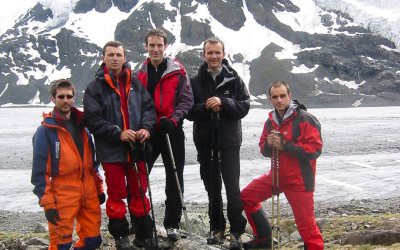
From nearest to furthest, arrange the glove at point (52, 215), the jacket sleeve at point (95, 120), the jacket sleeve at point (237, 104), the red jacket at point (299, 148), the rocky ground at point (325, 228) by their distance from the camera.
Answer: the glove at point (52, 215)
the jacket sleeve at point (95, 120)
the red jacket at point (299, 148)
the rocky ground at point (325, 228)
the jacket sleeve at point (237, 104)

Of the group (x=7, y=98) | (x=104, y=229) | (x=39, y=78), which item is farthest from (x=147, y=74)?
(x=39, y=78)

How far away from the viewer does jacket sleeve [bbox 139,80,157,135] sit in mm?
4762

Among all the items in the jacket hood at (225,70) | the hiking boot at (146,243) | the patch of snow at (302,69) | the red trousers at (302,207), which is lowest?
the hiking boot at (146,243)

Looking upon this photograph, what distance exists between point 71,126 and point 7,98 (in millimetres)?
145791

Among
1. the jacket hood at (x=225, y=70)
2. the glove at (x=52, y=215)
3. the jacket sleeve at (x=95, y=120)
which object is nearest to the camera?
the glove at (x=52, y=215)

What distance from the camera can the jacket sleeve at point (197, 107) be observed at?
5.09 meters

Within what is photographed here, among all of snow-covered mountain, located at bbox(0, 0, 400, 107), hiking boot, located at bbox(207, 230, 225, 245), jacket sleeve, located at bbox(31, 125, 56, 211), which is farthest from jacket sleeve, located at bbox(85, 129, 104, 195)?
snow-covered mountain, located at bbox(0, 0, 400, 107)

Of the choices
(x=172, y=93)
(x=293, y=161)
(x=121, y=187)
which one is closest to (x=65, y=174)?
(x=121, y=187)

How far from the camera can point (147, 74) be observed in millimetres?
5160

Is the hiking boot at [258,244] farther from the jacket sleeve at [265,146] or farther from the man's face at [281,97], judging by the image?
the man's face at [281,97]

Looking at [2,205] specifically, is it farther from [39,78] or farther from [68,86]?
[39,78]

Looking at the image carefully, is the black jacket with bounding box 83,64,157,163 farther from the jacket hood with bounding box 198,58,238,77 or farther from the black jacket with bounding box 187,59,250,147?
the jacket hood with bounding box 198,58,238,77

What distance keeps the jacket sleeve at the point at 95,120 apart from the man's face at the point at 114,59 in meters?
0.30

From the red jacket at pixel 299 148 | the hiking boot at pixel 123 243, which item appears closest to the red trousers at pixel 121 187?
the hiking boot at pixel 123 243
